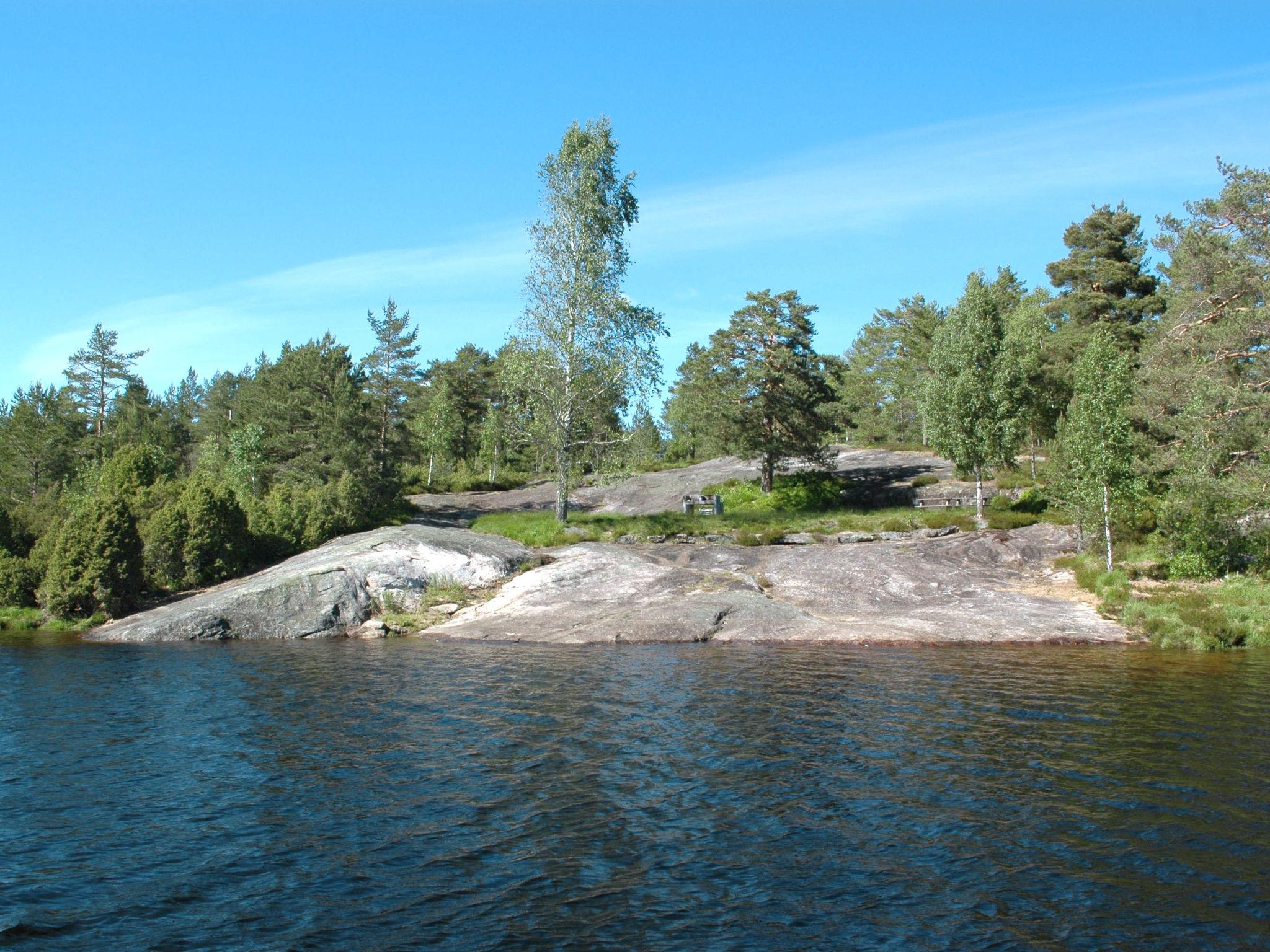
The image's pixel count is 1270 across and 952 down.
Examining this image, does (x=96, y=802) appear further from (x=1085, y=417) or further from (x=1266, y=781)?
(x=1085, y=417)

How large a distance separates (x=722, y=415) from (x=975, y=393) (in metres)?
13.5

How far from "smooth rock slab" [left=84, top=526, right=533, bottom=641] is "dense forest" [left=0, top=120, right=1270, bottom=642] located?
15.8ft

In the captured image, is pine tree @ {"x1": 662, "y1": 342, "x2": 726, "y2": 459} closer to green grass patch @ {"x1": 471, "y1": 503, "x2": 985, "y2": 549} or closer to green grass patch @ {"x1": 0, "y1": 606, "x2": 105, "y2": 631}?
green grass patch @ {"x1": 471, "y1": 503, "x2": 985, "y2": 549}

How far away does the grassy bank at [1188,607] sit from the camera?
87.8 feet

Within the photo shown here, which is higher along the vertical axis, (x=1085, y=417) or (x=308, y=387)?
(x=308, y=387)

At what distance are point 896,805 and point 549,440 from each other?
104ft

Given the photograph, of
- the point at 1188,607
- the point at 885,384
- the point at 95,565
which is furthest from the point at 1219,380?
the point at 885,384

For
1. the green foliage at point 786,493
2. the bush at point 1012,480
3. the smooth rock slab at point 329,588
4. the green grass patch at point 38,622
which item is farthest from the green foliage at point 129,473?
the bush at point 1012,480

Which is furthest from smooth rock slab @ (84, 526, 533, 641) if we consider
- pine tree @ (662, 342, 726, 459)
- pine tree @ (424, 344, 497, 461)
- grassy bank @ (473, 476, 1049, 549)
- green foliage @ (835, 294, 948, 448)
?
green foliage @ (835, 294, 948, 448)

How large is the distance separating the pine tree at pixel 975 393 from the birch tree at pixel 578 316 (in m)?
14.4

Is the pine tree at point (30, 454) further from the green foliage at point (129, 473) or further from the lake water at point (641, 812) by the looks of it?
the lake water at point (641, 812)

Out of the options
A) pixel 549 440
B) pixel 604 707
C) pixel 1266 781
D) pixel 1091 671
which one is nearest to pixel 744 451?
pixel 549 440

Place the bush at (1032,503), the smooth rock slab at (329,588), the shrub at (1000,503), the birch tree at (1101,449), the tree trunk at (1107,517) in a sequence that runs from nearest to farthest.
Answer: the smooth rock slab at (329,588) → the tree trunk at (1107,517) → the birch tree at (1101,449) → the bush at (1032,503) → the shrub at (1000,503)

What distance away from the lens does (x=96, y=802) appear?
13.4 meters
